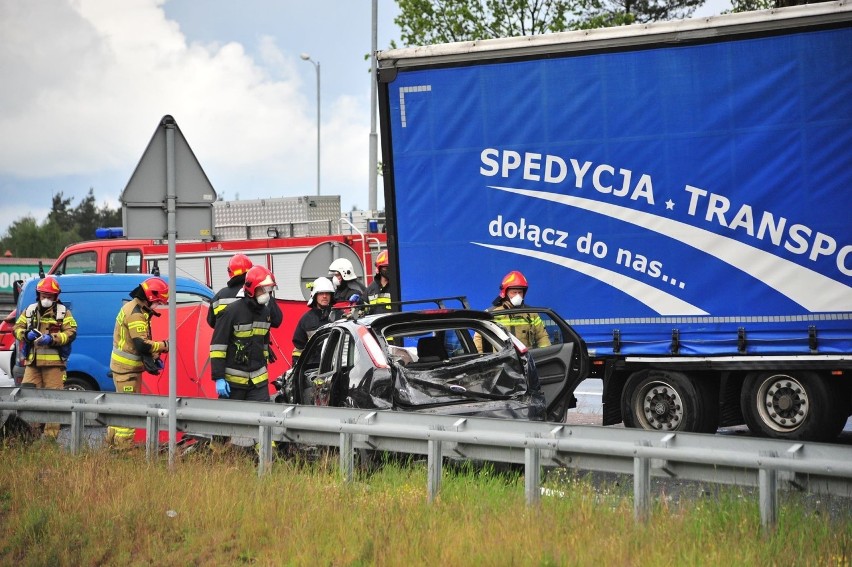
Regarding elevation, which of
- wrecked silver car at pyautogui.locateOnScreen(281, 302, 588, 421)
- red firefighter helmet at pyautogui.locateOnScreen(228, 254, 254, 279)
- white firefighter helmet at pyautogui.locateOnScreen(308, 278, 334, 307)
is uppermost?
red firefighter helmet at pyautogui.locateOnScreen(228, 254, 254, 279)

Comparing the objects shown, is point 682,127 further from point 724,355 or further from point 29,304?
point 29,304

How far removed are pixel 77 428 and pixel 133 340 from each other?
1.31 meters

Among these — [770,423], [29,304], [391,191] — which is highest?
[391,191]

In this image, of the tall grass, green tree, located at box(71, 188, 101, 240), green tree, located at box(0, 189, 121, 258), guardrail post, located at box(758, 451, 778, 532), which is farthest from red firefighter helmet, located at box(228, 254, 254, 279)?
green tree, located at box(71, 188, 101, 240)

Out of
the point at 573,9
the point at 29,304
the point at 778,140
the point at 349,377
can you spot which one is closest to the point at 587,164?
the point at 778,140

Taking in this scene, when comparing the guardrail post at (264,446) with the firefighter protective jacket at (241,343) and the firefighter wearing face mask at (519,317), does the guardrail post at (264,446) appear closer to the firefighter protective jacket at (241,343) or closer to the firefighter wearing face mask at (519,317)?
the firefighter protective jacket at (241,343)

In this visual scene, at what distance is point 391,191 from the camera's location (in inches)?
523

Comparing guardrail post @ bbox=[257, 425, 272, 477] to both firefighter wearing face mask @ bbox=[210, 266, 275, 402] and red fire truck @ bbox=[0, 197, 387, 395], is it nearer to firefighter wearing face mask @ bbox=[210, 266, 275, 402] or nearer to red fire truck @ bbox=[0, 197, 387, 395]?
firefighter wearing face mask @ bbox=[210, 266, 275, 402]

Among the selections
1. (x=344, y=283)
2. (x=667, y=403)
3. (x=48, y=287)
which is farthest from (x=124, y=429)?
(x=667, y=403)

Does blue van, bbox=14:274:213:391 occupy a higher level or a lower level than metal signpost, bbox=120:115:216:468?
lower

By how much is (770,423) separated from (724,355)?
2.39 feet

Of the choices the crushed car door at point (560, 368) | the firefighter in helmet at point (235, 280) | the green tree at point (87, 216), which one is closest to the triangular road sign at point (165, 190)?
the firefighter in helmet at point (235, 280)

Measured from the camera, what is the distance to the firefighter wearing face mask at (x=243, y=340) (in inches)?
449

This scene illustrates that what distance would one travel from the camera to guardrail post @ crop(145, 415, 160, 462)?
405 inches
